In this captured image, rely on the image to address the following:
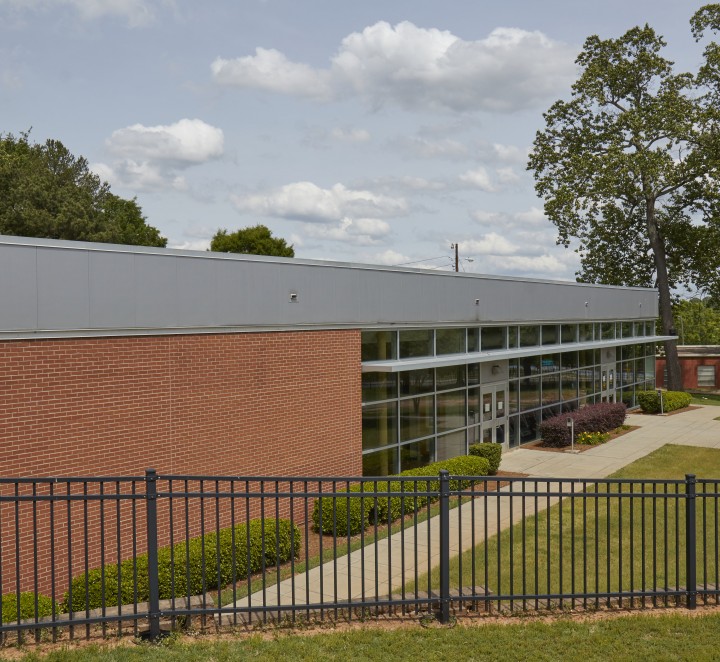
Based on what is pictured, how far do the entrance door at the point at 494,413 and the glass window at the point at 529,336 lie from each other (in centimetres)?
204

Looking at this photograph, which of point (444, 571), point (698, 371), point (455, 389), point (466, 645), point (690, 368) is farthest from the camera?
point (690, 368)

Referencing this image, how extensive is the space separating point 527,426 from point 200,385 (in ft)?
46.7

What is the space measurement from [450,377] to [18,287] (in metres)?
12.2

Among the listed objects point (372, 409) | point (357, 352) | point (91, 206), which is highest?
point (91, 206)

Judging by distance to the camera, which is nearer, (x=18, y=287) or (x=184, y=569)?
(x=184, y=569)

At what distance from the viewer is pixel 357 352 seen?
16344 mm

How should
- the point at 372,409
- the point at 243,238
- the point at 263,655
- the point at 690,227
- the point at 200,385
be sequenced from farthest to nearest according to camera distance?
the point at 243,238 → the point at 690,227 → the point at 372,409 → the point at 200,385 → the point at 263,655

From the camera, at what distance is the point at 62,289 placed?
10.9 meters

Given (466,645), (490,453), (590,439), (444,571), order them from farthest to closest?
(590,439)
(490,453)
(444,571)
(466,645)

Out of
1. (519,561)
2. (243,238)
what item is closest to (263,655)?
(519,561)

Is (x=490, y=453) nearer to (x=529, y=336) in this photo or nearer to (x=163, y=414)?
(x=529, y=336)

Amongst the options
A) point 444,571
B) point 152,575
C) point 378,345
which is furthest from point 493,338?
point 152,575

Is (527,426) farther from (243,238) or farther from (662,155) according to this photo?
(243,238)

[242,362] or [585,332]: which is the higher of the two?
[585,332]
